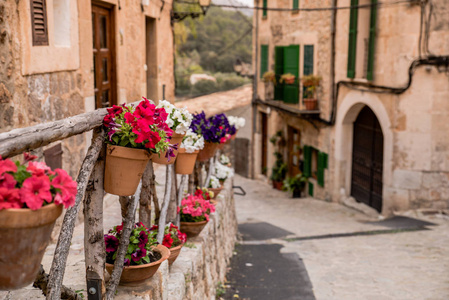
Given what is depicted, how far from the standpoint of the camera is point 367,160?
45.6ft

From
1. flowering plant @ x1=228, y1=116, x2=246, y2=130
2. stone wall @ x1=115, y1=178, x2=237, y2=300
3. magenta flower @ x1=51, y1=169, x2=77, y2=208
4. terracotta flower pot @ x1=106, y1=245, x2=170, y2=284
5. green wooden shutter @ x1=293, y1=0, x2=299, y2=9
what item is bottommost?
stone wall @ x1=115, y1=178, x2=237, y2=300

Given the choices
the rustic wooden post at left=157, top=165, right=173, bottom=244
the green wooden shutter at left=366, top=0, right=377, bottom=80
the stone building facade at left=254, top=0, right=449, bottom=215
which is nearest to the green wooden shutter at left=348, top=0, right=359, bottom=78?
the stone building facade at left=254, top=0, right=449, bottom=215

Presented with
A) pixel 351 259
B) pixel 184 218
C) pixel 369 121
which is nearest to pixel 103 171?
pixel 184 218

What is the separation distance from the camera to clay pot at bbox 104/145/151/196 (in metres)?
2.66

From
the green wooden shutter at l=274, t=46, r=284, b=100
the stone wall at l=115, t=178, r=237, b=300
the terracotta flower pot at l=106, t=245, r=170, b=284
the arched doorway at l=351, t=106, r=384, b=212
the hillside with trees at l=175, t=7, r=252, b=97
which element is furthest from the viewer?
the hillside with trees at l=175, t=7, r=252, b=97

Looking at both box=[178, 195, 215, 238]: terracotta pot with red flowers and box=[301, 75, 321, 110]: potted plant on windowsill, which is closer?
box=[178, 195, 215, 238]: terracotta pot with red flowers

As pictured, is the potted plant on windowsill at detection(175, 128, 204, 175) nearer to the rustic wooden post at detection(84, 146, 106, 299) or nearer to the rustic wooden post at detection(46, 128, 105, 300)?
the rustic wooden post at detection(84, 146, 106, 299)

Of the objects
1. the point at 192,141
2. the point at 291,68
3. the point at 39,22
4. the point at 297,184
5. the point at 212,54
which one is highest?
the point at 212,54

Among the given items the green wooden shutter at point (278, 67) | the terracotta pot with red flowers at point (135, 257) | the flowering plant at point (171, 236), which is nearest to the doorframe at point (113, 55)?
the flowering plant at point (171, 236)

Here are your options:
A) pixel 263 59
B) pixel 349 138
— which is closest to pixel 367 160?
pixel 349 138

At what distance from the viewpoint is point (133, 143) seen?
8.67 ft

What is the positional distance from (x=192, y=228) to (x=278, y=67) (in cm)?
1416

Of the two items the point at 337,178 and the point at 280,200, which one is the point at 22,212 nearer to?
the point at 337,178

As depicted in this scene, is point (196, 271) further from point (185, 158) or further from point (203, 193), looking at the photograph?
point (203, 193)
